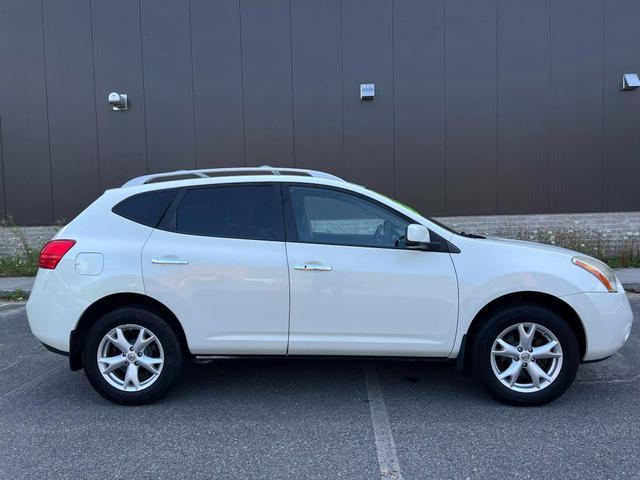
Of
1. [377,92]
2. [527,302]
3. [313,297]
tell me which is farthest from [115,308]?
[377,92]

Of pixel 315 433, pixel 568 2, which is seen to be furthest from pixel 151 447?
pixel 568 2

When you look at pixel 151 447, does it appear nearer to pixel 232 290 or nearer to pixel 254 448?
pixel 254 448

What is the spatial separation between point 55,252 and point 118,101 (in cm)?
688

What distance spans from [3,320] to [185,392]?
13.1ft

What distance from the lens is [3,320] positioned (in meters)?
6.90

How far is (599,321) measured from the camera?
12.7ft

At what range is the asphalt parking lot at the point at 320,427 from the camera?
3156 mm

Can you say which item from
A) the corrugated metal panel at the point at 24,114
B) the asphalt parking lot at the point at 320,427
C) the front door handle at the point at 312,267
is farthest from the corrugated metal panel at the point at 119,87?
the front door handle at the point at 312,267

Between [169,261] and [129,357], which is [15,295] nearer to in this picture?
[129,357]

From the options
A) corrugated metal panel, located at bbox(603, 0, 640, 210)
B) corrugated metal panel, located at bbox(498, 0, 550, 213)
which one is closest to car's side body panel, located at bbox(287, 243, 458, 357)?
corrugated metal panel, located at bbox(498, 0, 550, 213)

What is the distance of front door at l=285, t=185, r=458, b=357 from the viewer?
388 centimetres

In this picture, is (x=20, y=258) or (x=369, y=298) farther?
(x=20, y=258)

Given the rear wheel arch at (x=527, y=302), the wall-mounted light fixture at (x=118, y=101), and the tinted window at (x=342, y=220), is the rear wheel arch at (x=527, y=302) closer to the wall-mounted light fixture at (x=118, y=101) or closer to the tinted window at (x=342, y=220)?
the tinted window at (x=342, y=220)

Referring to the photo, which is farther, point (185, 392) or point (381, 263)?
point (185, 392)
